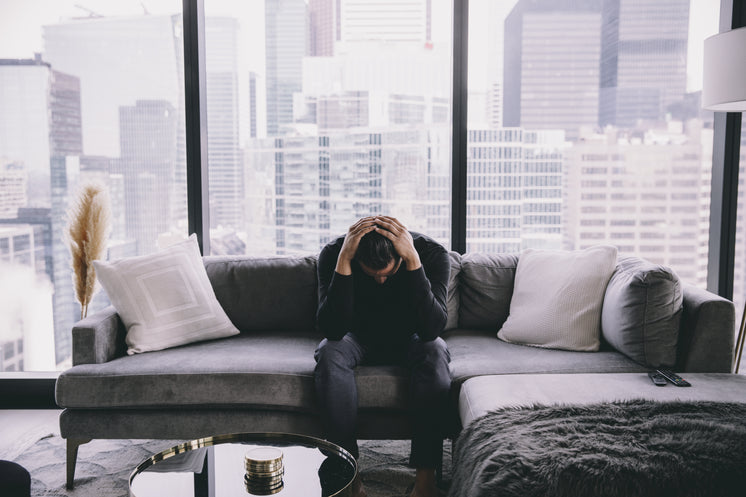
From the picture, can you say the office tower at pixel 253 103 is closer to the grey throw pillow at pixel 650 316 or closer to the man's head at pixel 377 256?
the man's head at pixel 377 256

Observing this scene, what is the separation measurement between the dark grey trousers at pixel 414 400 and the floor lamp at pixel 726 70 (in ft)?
4.68

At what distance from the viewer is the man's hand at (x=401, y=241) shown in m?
2.38

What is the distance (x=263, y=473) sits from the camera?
1.54 m

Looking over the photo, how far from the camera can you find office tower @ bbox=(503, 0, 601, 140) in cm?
325

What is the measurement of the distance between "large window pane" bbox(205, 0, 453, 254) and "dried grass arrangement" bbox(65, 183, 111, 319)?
2.13 ft

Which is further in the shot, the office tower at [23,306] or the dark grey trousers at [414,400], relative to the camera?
the office tower at [23,306]

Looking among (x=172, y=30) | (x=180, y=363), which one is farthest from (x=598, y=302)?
(x=172, y=30)

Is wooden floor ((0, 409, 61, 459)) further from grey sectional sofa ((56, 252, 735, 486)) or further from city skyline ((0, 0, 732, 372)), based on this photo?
grey sectional sofa ((56, 252, 735, 486))

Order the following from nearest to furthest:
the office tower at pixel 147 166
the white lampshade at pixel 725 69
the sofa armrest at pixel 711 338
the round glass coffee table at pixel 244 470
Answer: the round glass coffee table at pixel 244 470
the sofa armrest at pixel 711 338
the white lampshade at pixel 725 69
the office tower at pixel 147 166

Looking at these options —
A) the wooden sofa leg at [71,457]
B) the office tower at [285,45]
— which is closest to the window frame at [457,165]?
the office tower at [285,45]

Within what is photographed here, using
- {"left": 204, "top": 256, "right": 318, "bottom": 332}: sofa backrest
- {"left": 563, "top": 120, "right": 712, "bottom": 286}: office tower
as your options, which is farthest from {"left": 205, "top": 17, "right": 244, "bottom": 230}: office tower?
{"left": 563, "top": 120, "right": 712, "bottom": 286}: office tower

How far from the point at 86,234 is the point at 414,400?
5.82ft

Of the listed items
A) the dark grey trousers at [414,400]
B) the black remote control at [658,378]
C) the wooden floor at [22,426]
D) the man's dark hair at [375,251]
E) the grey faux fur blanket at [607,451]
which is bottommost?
the wooden floor at [22,426]

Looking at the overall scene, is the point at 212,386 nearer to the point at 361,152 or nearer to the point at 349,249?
the point at 349,249
